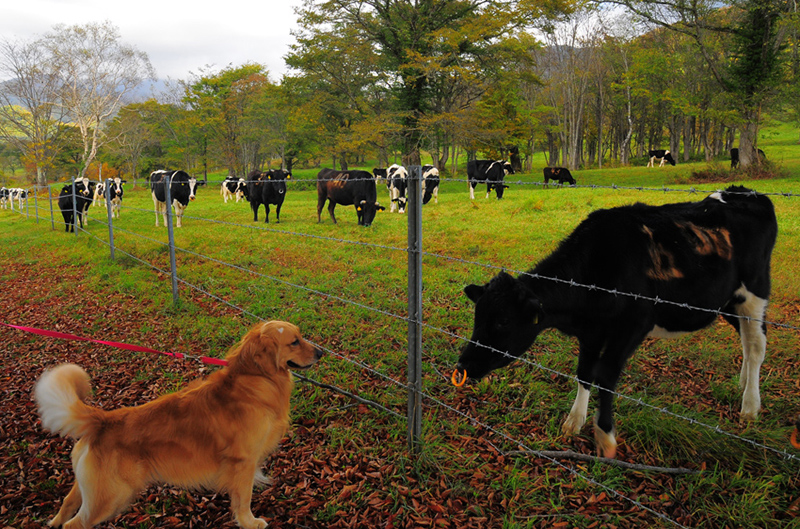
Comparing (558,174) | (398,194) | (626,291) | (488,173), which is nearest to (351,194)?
(398,194)

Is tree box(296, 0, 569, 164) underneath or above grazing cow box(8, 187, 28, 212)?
above

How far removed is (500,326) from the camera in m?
3.04

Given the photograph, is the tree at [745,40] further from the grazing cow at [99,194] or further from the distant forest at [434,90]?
the grazing cow at [99,194]

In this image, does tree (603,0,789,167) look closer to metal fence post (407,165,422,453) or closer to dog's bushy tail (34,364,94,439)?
metal fence post (407,165,422,453)

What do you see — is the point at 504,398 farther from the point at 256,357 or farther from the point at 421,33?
the point at 421,33

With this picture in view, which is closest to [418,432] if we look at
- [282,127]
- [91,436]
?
[91,436]

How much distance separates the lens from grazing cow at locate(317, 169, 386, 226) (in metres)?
13.1

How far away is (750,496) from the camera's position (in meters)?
2.69

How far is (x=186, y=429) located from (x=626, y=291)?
277 centimetres

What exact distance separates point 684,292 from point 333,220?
11.3 metres

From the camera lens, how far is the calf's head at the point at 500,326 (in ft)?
9.91

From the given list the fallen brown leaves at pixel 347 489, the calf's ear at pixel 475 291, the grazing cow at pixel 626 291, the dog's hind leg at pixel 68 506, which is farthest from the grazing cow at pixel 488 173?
the dog's hind leg at pixel 68 506

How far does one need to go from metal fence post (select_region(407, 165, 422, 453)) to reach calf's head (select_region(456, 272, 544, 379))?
1.04ft

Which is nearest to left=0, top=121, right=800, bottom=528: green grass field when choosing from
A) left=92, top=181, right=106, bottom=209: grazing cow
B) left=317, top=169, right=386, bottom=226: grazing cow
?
left=317, top=169, right=386, bottom=226: grazing cow
